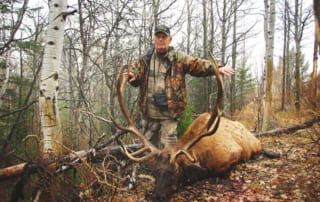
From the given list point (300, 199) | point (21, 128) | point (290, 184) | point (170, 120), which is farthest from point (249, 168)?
point (21, 128)

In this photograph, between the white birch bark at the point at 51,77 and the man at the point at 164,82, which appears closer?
Result: the white birch bark at the point at 51,77

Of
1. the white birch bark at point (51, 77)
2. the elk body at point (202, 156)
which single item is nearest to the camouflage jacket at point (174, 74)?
the elk body at point (202, 156)

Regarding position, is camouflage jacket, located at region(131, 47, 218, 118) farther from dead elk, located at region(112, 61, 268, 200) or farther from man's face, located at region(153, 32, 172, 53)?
dead elk, located at region(112, 61, 268, 200)

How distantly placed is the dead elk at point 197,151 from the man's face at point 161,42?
0.73 m

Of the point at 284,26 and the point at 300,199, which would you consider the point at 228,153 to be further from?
the point at 284,26

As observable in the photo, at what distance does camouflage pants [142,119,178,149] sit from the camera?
413 centimetres

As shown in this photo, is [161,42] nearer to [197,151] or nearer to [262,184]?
[197,151]

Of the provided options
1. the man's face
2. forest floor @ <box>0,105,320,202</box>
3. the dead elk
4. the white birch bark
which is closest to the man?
the man's face

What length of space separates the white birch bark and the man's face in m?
1.28

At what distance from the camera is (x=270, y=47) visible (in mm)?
8188

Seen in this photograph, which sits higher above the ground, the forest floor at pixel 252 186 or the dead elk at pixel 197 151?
the dead elk at pixel 197 151

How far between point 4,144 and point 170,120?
8.53ft

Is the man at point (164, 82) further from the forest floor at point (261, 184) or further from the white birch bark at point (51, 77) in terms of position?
the white birch bark at point (51, 77)

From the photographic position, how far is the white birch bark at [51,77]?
11.9 ft
